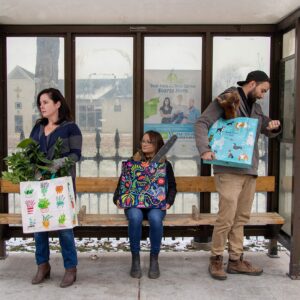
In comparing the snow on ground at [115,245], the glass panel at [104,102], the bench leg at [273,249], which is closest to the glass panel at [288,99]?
the bench leg at [273,249]

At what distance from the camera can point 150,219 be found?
4.52 meters

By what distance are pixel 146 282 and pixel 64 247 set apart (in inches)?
31.3

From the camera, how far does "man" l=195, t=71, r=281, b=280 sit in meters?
4.47

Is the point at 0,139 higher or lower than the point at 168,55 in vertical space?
lower

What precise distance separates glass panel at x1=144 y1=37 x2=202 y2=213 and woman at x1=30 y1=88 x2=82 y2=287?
4.10 feet

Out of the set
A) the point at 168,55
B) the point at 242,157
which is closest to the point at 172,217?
the point at 242,157

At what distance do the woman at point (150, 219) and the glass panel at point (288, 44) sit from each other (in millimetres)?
1572

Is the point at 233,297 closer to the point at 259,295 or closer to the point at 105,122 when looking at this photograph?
the point at 259,295

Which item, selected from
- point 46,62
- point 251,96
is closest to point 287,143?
point 251,96

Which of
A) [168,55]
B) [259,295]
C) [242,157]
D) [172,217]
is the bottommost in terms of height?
[259,295]

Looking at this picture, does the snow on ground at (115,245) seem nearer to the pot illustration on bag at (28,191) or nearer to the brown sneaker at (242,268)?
the brown sneaker at (242,268)

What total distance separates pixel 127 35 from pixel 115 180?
59.6 inches

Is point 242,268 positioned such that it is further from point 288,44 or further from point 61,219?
point 288,44

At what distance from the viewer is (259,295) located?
13.8 ft
